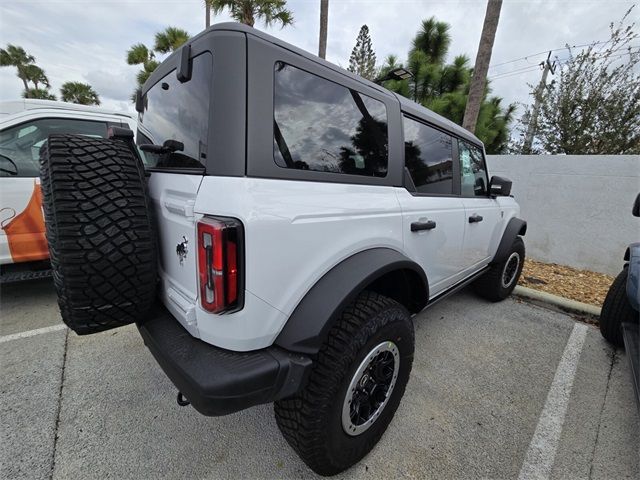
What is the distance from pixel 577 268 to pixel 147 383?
6.35 m

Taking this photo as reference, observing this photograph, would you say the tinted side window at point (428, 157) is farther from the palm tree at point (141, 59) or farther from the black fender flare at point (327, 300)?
the palm tree at point (141, 59)

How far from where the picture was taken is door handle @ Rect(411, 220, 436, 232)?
6.12ft

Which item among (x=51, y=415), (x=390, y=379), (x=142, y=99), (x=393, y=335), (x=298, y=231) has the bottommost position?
(x=51, y=415)

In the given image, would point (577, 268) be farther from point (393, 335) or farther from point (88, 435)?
point (88, 435)

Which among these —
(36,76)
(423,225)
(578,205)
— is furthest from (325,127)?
(36,76)

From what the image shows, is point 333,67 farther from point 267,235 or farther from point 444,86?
point 444,86

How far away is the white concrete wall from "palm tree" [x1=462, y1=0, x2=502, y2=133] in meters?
1.18

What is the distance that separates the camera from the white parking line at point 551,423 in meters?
1.64

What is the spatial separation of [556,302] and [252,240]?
13.6 ft

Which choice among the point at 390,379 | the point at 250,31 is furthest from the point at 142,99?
the point at 390,379

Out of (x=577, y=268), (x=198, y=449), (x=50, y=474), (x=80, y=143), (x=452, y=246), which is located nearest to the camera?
(x=80, y=143)

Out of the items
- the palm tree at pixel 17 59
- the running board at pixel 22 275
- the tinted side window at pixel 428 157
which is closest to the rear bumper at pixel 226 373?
the tinted side window at pixel 428 157

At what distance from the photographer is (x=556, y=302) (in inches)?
144

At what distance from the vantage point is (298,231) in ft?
3.98
